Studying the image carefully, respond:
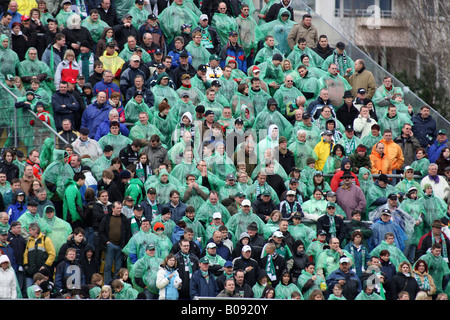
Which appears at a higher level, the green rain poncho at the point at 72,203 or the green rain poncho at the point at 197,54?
the green rain poncho at the point at 197,54

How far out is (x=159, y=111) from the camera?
2253cm

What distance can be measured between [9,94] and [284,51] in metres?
7.98

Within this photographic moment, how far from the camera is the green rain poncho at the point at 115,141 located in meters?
21.2

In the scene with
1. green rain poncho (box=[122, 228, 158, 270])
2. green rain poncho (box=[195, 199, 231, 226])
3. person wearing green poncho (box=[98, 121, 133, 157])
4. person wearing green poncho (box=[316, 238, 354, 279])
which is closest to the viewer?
green rain poncho (box=[122, 228, 158, 270])

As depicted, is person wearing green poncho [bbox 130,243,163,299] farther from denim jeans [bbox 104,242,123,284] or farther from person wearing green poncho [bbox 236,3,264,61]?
person wearing green poncho [bbox 236,3,264,61]

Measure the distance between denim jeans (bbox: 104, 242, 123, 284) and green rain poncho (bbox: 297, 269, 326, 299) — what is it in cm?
322

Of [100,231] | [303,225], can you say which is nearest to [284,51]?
[303,225]

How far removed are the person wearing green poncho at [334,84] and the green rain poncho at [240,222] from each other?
5.14 meters

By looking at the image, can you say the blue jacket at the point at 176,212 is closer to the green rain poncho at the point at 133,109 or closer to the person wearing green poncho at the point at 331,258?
the person wearing green poncho at the point at 331,258

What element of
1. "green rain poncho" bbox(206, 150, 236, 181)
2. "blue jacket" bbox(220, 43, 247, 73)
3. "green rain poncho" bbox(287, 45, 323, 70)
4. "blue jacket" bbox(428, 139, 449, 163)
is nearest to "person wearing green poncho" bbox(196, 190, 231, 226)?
"green rain poncho" bbox(206, 150, 236, 181)

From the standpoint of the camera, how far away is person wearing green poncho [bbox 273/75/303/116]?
2416cm

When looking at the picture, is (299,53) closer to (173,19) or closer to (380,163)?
(173,19)

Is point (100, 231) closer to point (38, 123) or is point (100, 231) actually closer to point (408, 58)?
point (38, 123)

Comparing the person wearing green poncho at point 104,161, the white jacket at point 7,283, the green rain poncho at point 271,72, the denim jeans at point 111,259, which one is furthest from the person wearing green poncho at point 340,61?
the white jacket at point 7,283
